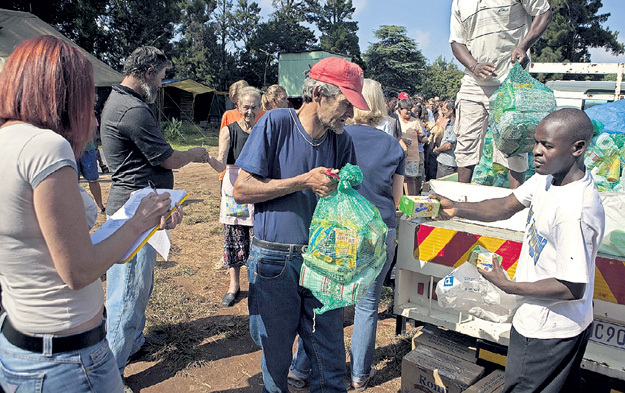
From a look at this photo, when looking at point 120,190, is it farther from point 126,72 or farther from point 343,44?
point 343,44

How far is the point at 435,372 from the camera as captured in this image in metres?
3.00

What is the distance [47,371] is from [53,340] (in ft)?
0.35

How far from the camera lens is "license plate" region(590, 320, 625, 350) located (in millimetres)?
2490

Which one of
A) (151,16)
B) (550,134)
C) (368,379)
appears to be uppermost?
(151,16)

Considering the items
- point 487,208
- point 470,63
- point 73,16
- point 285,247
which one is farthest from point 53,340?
point 73,16

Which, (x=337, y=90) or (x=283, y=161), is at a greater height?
(x=337, y=90)

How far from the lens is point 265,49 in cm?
4956

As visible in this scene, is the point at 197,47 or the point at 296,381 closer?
the point at 296,381

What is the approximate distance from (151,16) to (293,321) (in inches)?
1454

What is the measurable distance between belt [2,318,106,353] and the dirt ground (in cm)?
193

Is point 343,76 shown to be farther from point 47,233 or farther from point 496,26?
point 496,26

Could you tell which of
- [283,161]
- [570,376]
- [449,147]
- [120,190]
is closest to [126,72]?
[120,190]

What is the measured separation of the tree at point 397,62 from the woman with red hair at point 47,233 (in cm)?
5908

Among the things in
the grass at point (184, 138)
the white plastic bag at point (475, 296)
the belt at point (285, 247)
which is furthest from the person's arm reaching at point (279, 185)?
the grass at point (184, 138)
